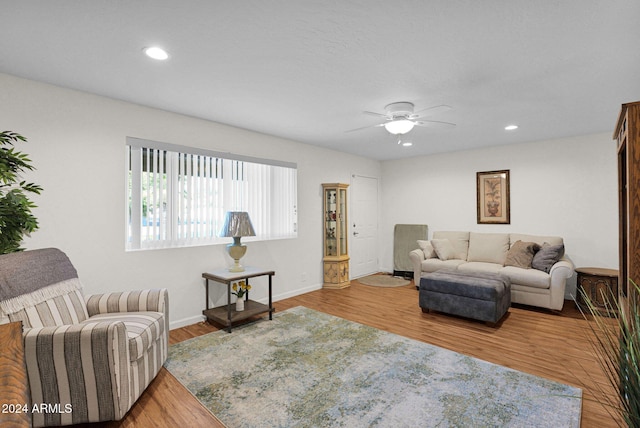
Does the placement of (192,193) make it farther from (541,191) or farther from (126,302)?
(541,191)

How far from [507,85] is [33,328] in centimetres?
397

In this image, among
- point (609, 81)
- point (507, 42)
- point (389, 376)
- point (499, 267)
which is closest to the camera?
point (507, 42)

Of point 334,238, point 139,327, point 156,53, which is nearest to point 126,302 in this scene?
point 139,327

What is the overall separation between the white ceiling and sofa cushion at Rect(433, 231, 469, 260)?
2391 mm

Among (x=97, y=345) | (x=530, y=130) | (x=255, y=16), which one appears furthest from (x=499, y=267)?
(x=97, y=345)

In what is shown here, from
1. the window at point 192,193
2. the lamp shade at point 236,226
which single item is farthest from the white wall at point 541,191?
the lamp shade at point 236,226

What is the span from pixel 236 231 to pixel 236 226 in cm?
6

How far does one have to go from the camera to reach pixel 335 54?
7.32 feet

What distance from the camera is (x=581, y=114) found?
3531 millimetres

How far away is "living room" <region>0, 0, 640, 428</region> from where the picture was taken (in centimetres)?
276

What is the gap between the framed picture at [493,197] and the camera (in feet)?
17.0

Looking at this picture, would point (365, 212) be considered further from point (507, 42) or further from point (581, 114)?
point (507, 42)

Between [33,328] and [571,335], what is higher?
[33,328]

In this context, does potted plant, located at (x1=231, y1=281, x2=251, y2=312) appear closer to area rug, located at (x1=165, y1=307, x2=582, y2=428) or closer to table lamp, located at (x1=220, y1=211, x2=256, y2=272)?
table lamp, located at (x1=220, y1=211, x2=256, y2=272)
